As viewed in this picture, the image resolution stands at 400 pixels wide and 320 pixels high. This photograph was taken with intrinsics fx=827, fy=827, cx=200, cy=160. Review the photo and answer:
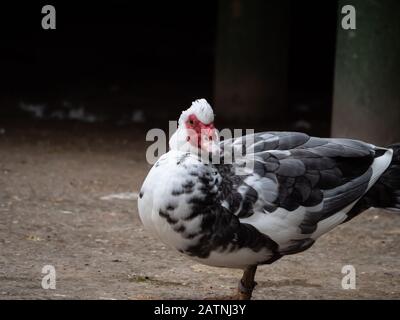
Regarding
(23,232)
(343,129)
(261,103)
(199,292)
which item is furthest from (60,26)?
(199,292)

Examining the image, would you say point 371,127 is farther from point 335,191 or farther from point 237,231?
point 237,231

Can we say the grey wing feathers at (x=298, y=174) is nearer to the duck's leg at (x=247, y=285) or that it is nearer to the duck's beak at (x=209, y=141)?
the duck's beak at (x=209, y=141)

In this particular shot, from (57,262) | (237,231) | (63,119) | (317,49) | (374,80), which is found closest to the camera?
(237,231)

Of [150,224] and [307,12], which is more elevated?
[307,12]

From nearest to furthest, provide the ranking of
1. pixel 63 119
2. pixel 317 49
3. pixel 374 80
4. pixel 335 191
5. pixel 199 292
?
pixel 335 191 < pixel 199 292 < pixel 374 80 < pixel 63 119 < pixel 317 49

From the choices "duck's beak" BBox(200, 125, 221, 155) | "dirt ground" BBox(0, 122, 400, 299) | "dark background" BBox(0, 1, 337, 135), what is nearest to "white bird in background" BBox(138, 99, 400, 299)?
"duck's beak" BBox(200, 125, 221, 155)

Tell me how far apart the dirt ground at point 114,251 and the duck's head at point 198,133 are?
0.86 m

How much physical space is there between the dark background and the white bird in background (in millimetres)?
4568

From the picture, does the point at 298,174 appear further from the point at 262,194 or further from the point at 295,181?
the point at 262,194

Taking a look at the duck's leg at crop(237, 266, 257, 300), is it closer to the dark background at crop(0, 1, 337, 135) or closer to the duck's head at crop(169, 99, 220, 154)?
the duck's head at crop(169, 99, 220, 154)

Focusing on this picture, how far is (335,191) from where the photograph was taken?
4.00 metres

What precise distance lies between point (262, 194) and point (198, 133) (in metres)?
0.41

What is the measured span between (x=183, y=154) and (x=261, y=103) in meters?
5.60

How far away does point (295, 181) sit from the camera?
3.91 meters
